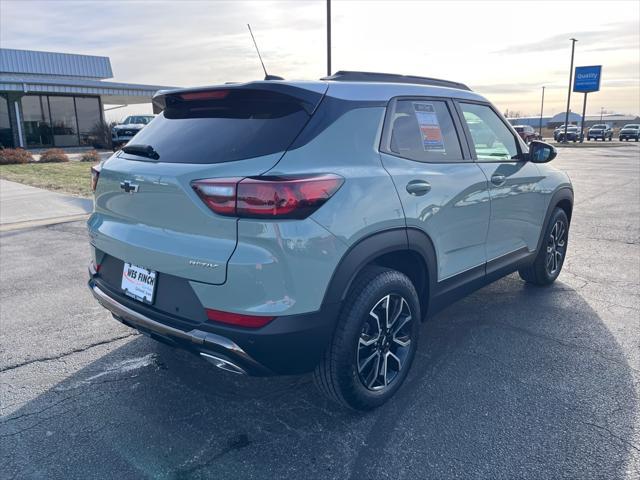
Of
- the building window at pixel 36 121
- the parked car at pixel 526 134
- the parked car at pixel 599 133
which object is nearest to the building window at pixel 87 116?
the building window at pixel 36 121

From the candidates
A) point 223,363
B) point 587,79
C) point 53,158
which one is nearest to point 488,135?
point 223,363

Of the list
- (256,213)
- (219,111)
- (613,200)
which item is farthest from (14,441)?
(613,200)

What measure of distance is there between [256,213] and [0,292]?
385 cm

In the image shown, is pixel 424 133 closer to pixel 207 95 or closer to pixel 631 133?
pixel 207 95

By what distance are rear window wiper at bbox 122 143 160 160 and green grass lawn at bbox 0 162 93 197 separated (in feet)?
28.8

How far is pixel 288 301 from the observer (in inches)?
94.0

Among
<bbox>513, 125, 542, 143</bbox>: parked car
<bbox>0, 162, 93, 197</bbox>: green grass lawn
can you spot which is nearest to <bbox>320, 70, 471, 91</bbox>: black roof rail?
<bbox>0, 162, 93, 197</bbox>: green grass lawn

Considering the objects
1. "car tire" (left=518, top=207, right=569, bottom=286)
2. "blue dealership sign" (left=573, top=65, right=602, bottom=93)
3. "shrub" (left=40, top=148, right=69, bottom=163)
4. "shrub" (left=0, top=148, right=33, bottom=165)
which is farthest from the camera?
"blue dealership sign" (left=573, top=65, right=602, bottom=93)

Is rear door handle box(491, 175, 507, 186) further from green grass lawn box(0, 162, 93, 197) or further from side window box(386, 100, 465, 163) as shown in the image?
green grass lawn box(0, 162, 93, 197)

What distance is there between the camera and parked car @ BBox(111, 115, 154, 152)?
25.7m

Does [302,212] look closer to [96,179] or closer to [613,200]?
[96,179]

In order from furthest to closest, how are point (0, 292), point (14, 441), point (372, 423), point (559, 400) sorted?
point (0, 292) < point (559, 400) < point (372, 423) < point (14, 441)

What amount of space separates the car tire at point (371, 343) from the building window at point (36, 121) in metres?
30.2

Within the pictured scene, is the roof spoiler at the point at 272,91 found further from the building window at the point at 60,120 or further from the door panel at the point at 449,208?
the building window at the point at 60,120
